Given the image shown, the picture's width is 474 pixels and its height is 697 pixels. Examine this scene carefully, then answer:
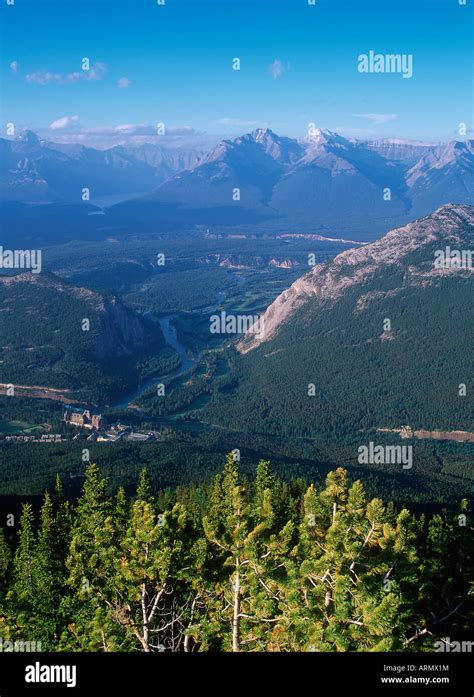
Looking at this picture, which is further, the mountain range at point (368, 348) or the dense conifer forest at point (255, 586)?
the mountain range at point (368, 348)

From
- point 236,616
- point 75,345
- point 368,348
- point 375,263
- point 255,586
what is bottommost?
point 236,616

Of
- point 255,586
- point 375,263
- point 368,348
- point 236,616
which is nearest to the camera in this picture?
point 255,586

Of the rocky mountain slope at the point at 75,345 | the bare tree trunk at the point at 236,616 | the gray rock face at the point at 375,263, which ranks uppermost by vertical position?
the gray rock face at the point at 375,263

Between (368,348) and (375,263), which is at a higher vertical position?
(375,263)

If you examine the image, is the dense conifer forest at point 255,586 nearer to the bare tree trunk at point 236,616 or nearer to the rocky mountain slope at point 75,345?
the bare tree trunk at point 236,616

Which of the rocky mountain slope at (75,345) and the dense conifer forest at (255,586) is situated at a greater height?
the rocky mountain slope at (75,345)

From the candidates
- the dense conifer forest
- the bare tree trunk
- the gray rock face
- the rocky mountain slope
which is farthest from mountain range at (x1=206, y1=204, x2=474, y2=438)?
the bare tree trunk

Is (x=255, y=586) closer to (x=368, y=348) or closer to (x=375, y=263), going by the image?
(x=368, y=348)

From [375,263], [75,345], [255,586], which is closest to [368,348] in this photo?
[375,263]

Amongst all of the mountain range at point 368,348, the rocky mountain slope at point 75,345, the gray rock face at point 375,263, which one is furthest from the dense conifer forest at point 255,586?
the gray rock face at point 375,263

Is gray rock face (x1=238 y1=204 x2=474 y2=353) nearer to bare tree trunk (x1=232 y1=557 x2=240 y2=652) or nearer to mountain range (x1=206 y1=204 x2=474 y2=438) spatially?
mountain range (x1=206 y1=204 x2=474 y2=438)

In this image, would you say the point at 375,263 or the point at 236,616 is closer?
the point at 236,616
